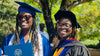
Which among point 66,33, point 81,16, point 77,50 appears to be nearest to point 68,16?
point 66,33

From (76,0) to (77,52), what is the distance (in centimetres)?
1001

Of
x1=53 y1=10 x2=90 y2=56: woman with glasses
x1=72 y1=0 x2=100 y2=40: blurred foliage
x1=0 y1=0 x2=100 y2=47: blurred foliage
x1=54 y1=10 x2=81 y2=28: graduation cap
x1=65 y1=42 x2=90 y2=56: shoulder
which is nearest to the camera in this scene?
x1=65 y1=42 x2=90 y2=56: shoulder

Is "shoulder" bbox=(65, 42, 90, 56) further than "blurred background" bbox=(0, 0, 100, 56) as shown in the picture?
No

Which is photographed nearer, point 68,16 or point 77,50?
point 77,50

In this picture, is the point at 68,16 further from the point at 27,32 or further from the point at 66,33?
the point at 27,32

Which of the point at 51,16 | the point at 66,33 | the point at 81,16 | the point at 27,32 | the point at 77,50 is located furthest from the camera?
the point at 81,16

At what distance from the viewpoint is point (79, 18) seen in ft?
73.0

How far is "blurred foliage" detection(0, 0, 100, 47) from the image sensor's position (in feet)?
33.6

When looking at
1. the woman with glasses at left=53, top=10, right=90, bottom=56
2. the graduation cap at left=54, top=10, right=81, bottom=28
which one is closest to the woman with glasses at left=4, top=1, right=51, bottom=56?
the woman with glasses at left=53, top=10, right=90, bottom=56

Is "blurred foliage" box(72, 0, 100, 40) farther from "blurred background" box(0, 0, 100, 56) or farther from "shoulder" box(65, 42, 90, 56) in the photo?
"shoulder" box(65, 42, 90, 56)

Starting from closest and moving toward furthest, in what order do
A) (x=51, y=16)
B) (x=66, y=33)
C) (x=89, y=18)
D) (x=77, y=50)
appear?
1. (x=77, y=50)
2. (x=66, y=33)
3. (x=51, y=16)
4. (x=89, y=18)

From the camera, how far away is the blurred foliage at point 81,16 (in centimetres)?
1025

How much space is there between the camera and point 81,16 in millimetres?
22328

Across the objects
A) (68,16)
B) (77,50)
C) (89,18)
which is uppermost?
(68,16)
